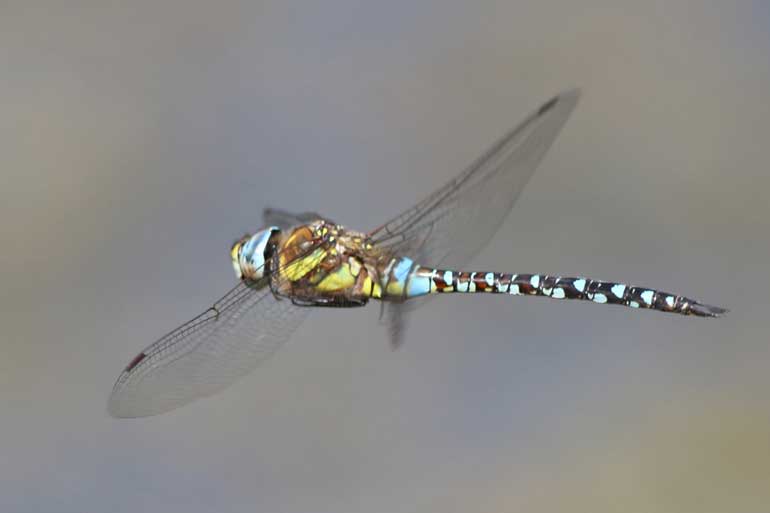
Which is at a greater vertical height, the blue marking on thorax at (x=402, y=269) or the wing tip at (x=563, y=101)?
the wing tip at (x=563, y=101)

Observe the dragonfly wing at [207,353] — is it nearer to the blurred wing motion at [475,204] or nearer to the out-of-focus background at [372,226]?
the blurred wing motion at [475,204]

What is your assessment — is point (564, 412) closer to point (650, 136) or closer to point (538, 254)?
point (538, 254)

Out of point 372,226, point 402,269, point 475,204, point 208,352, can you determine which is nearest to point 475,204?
point 475,204

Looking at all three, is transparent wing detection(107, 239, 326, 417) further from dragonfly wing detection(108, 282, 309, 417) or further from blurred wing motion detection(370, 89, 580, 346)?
blurred wing motion detection(370, 89, 580, 346)

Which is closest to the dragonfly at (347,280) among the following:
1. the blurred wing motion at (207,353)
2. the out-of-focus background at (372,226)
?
the blurred wing motion at (207,353)

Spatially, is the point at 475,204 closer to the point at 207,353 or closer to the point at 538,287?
the point at 538,287

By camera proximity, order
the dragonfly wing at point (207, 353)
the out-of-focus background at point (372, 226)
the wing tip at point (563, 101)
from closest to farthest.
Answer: the dragonfly wing at point (207, 353) < the wing tip at point (563, 101) < the out-of-focus background at point (372, 226)
